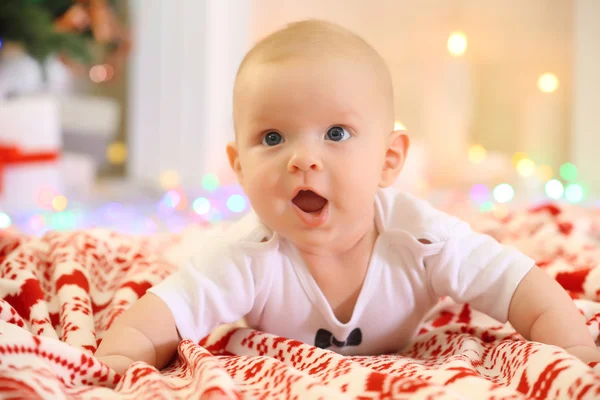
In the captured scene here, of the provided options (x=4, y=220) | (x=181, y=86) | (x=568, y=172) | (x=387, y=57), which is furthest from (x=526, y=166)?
(x=4, y=220)

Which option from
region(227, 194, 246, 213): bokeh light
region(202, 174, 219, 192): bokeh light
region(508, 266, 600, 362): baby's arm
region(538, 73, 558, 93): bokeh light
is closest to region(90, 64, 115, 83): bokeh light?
region(202, 174, 219, 192): bokeh light

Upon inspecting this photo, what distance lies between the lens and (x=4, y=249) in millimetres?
1013

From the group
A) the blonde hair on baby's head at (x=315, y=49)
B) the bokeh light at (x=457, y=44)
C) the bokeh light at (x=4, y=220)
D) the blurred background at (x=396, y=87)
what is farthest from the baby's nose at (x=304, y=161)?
the bokeh light at (x=457, y=44)

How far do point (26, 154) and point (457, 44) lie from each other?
1976 millimetres

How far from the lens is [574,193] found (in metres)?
2.52

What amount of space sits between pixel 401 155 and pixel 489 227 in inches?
24.1

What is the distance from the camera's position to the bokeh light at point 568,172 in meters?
2.77

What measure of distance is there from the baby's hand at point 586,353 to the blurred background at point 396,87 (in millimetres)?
1728

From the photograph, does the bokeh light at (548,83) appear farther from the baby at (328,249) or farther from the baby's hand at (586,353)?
the baby's hand at (586,353)

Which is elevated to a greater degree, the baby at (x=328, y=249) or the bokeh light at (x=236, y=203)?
the baby at (x=328, y=249)

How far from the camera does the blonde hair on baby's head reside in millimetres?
664

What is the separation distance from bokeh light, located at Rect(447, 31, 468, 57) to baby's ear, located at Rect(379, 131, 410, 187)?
7.67 feet

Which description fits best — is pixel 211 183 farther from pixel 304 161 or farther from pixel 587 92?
pixel 304 161

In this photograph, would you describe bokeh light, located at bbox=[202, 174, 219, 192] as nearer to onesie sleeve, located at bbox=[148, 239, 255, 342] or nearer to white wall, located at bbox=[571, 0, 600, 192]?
white wall, located at bbox=[571, 0, 600, 192]
